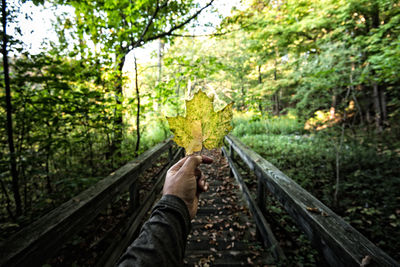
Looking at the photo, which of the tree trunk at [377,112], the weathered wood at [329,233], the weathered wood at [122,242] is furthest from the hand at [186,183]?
the tree trunk at [377,112]

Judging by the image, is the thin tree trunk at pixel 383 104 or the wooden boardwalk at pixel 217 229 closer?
the wooden boardwalk at pixel 217 229

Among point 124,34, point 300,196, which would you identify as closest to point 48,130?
point 124,34

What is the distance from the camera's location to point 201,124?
0.86 meters

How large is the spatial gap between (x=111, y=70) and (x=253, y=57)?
7.76 meters

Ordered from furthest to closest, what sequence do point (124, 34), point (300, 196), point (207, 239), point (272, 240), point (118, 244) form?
point (124, 34)
point (207, 239)
point (272, 240)
point (118, 244)
point (300, 196)

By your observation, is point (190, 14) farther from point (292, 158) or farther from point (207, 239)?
point (292, 158)

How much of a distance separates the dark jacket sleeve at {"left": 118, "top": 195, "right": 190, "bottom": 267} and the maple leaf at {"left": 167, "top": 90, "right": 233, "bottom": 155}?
12.2 inches

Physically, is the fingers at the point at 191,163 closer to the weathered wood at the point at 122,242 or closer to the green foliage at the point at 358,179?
the weathered wood at the point at 122,242

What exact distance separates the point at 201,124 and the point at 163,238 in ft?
1.82

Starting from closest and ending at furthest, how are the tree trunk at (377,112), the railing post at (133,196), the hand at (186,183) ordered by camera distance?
1. the hand at (186,183)
2. the railing post at (133,196)
3. the tree trunk at (377,112)

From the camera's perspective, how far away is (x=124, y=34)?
2.92m

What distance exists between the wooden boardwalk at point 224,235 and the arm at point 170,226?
5.40 feet

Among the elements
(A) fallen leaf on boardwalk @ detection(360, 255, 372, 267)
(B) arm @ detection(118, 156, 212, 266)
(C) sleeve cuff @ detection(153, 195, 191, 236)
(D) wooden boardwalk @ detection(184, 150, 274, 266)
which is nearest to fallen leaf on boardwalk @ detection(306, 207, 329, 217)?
(A) fallen leaf on boardwalk @ detection(360, 255, 372, 267)

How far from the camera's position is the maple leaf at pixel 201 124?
2.72ft
